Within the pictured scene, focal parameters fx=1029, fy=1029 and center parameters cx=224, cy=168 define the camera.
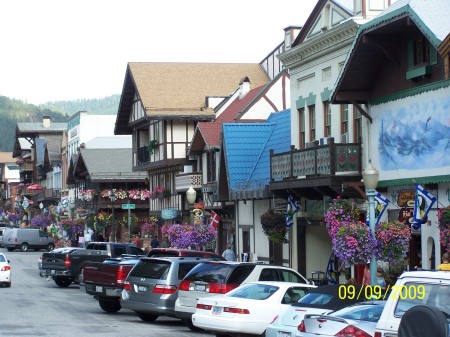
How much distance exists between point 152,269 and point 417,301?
1372cm

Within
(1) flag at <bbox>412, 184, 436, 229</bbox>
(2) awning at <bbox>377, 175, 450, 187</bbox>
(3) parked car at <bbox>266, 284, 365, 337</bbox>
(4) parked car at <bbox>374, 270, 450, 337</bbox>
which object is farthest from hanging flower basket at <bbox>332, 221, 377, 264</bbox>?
(4) parked car at <bbox>374, 270, 450, 337</bbox>

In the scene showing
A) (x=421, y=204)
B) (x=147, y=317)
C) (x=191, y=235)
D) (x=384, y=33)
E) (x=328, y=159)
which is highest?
(x=384, y=33)

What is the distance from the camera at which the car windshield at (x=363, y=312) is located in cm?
1512

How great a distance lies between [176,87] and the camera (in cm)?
6072

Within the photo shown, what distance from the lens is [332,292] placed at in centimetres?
1816

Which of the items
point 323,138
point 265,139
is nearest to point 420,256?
point 323,138

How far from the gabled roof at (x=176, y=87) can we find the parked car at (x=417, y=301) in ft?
147

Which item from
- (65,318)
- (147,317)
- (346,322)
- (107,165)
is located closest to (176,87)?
(107,165)

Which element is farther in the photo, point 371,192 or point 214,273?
point 214,273

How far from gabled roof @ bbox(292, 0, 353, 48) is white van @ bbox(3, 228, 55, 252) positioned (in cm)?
4912

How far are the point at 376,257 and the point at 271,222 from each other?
12894 millimetres

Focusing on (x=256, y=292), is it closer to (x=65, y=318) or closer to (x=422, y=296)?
(x=65, y=318)

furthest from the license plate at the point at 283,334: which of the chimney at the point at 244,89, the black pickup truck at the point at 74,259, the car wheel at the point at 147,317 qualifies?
the chimney at the point at 244,89

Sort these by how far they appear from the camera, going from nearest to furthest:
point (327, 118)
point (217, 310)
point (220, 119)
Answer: point (217, 310)
point (327, 118)
point (220, 119)
